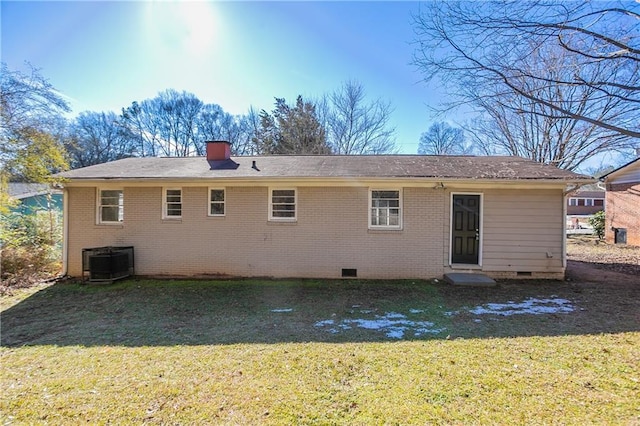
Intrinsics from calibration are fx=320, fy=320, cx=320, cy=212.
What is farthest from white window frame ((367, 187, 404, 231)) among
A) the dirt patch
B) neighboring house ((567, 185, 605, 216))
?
neighboring house ((567, 185, 605, 216))

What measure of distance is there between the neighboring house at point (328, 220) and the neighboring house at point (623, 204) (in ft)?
31.9

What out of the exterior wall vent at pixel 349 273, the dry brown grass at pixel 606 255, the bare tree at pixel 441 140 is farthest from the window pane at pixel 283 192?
the bare tree at pixel 441 140

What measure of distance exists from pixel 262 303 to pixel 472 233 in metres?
5.68

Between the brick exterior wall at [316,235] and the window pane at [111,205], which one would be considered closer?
the brick exterior wall at [316,235]

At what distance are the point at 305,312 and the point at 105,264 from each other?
18.0 ft

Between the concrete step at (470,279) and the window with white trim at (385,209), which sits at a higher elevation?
the window with white trim at (385,209)

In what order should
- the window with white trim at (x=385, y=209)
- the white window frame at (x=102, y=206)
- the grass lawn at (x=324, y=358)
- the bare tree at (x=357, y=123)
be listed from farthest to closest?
the bare tree at (x=357, y=123), the white window frame at (x=102, y=206), the window with white trim at (x=385, y=209), the grass lawn at (x=324, y=358)

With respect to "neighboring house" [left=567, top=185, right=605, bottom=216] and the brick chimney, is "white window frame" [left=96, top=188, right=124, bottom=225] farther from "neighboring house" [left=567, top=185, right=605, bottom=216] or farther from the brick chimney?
"neighboring house" [left=567, top=185, right=605, bottom=216]

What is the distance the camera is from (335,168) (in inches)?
351

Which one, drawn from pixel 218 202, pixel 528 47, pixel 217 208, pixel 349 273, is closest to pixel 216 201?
pixel 218 202

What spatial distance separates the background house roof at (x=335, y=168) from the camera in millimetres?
8016

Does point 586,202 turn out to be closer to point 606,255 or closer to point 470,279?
point 606,255

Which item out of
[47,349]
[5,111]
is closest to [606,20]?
[47,349]

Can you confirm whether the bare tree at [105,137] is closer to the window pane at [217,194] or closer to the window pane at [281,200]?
the window pane at [217,194]
